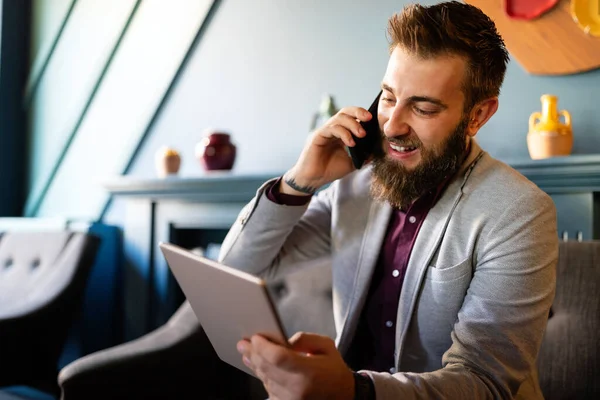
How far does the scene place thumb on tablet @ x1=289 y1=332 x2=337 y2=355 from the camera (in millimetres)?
927

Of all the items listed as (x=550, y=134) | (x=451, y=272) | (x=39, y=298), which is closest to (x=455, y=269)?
(x=451, y=272)

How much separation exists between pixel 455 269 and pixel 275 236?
17.7 inches

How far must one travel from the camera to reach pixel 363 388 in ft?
3.34

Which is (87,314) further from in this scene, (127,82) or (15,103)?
(15,103)

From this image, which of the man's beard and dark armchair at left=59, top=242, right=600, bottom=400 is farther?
dark armchair at left=59, top=242, right=600, bottom=400

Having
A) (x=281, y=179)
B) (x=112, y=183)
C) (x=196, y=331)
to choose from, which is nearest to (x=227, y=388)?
(x=196, y=331)

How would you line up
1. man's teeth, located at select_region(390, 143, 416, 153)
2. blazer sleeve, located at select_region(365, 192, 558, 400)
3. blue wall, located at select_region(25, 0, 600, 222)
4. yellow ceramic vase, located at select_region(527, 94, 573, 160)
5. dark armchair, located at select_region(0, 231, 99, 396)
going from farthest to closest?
dark armchair, located at select_region(0, 231, 99, 396), blue wall, located at select_region(25, 0, 600, 222), yellow ceramic vase, located at select_region(527, 94, 573, 160), man's teeth, located at select_region(390, 143, 416, 153), blazer sleeve, located at select_region(365, 192, 558, 400)

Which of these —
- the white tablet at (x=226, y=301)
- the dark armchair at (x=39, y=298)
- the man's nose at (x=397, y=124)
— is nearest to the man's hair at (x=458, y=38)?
the man's nose at (x=397, y=124)

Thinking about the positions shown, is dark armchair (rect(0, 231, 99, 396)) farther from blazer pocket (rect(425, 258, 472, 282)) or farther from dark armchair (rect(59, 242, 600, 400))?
blazer pocket (rect(425, 258, 472, 282))

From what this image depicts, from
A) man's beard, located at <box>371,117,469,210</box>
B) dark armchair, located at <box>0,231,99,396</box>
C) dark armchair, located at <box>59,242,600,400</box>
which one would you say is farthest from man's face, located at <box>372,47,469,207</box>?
dark armchair, located at <box>0,231,99,396</box>

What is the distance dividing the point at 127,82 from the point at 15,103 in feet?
3.09

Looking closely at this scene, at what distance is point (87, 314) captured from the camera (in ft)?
10.1

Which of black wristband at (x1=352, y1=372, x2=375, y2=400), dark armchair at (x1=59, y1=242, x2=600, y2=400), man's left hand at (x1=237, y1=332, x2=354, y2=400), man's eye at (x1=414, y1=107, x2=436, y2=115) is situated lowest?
dark armchair at (x1=59, y1=242, x2=600, y2=400)

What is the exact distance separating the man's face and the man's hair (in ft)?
0.06
